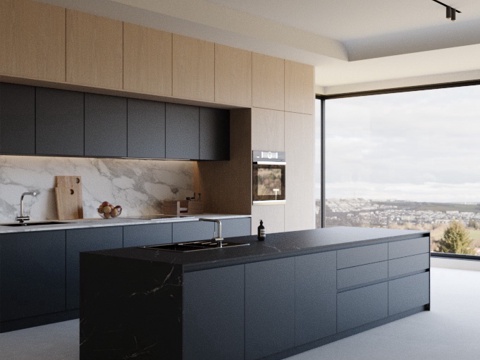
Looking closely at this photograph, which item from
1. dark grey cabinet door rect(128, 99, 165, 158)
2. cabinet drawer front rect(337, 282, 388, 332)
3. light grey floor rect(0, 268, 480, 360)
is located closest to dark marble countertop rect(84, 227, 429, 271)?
cabinet drawer front rect(337, 282, 388, 332)

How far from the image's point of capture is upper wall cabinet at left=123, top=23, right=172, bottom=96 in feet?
20.5

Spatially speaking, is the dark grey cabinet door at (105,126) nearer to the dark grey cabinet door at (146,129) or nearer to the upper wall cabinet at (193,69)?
the dark grey cabinet door at (146,129)

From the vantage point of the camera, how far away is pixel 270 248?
4719 mm

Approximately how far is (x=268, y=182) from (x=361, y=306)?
2.76 m

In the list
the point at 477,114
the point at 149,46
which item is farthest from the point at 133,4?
the point at 477,114

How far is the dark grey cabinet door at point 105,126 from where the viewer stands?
20.5 ft

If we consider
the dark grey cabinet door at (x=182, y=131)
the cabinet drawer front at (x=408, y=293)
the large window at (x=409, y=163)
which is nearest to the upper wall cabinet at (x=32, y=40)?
the dark grey cabinet door at (x=182, y=131)

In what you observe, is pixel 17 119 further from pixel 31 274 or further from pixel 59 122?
pixel 31 274

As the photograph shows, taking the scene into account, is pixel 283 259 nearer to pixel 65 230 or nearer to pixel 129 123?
pixel 65 230

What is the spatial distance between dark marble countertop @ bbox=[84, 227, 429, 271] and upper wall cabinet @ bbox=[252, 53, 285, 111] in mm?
2094

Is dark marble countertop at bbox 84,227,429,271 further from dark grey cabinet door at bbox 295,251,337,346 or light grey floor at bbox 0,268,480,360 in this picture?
light grey floor at bbox 0,268,480,360

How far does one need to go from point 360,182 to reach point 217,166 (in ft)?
10.8

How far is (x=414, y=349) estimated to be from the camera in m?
4.89

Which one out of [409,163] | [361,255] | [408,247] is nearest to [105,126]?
[361,255]
